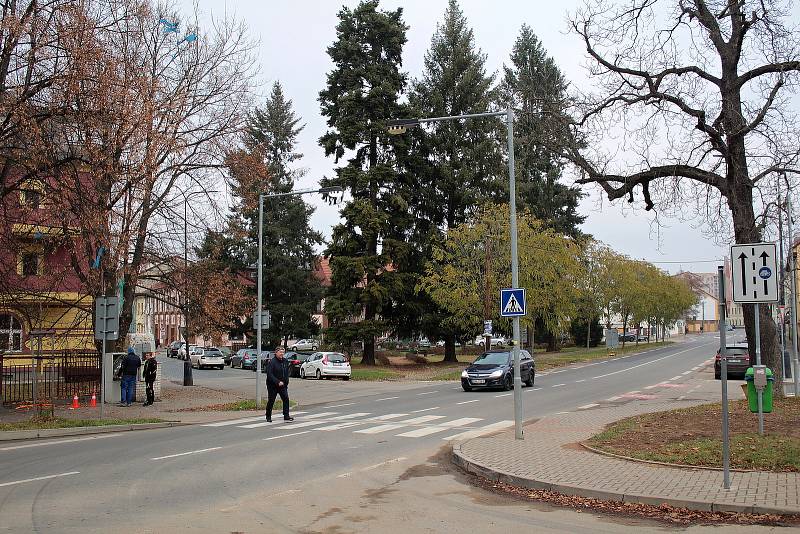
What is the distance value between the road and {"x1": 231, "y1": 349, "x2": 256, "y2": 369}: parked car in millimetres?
34255

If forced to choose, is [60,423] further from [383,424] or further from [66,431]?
[383,424]

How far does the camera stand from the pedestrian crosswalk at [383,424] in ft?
52.7

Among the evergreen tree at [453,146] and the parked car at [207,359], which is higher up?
the evergreen tree at [453,146]

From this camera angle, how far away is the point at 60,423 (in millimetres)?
17375

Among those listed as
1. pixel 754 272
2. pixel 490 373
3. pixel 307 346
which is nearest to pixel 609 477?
pixel 754 272

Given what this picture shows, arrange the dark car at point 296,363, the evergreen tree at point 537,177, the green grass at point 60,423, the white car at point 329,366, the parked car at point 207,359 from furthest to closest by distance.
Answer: the evergreen tree at point 537,177 < the parked car at point 207,359 < the dark car at point 296,363 < the white car at point 329,366 < the green grass at point 60,423

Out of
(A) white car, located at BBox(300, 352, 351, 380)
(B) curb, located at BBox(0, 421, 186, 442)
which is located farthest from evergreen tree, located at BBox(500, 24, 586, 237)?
(B) curb, located at BBox(0, 421, 186, 442)

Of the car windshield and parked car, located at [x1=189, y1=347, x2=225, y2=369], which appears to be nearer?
the car windshield

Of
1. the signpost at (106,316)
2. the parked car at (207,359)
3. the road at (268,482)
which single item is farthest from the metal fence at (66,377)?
the parked car at (207,359)

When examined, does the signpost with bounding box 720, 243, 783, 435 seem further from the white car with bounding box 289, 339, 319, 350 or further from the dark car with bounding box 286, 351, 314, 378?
the white car with bounding box 289, 339, 319, 350

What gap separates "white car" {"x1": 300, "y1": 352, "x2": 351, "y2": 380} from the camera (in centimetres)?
3797

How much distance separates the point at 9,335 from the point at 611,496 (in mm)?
25075

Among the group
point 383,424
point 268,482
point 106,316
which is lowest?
point 383,424

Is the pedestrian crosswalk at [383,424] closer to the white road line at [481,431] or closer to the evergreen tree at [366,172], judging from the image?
the white road line at [481,431]
